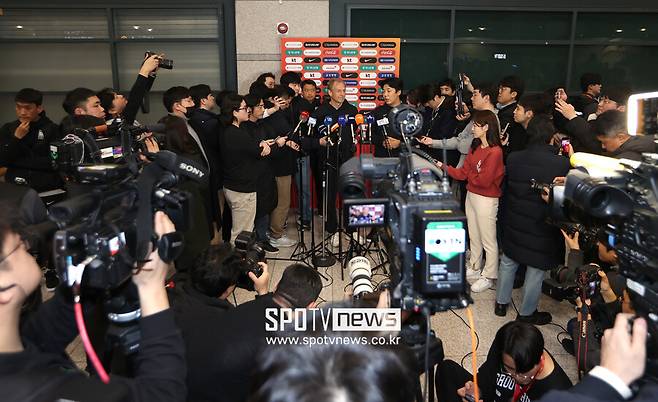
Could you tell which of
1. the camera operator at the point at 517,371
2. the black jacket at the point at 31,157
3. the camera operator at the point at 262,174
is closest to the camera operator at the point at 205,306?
the camera operator at the point at 517,371

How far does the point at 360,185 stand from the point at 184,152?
229cm

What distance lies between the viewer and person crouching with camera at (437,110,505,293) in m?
3.87

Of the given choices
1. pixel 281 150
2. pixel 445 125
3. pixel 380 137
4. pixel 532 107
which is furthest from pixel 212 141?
pixel 532 107

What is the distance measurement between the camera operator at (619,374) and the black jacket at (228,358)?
0.87 meters

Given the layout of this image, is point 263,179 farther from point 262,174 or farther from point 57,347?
point 57,347

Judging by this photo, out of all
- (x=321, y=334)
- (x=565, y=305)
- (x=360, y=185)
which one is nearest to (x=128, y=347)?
(x=321, y=334)

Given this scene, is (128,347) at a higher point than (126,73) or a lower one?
lower

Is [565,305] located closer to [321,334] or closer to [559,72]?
[321,334]

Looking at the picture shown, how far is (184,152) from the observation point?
370 cm

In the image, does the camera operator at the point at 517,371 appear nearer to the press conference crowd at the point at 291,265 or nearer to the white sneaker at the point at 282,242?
the press conference crowd at the point at 291,265

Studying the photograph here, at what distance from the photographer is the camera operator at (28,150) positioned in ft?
13.8

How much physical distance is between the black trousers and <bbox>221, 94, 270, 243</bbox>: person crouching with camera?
2445 millimetres

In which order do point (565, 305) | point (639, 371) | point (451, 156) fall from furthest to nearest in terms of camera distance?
point (451, 156), point (565, 305), point (639, 371)

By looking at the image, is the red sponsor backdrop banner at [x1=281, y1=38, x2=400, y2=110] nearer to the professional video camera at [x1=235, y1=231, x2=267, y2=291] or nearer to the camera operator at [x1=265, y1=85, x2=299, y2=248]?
the camera operator at [x1=265, y1=85, x2=299, y2=248]
